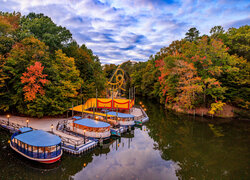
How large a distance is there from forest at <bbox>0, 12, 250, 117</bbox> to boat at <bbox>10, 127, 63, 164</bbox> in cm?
920

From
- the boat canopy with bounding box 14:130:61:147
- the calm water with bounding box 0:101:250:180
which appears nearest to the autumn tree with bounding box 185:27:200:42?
the calm water with bounding box 0:101:250:180

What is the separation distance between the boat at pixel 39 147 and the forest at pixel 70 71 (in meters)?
9.20

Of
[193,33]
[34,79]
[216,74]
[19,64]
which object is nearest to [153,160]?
[34,79]

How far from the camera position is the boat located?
48.9 feet

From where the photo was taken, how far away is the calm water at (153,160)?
14.2 m

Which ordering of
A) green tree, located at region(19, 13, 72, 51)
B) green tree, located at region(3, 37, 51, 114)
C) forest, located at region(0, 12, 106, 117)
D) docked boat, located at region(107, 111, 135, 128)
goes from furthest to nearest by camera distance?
green tree, located at region(19, 13, 72, 51) < docked boat, located at region(107, 111, 135, 128) < green tree, located at region(3, 37, 51, 114) < forest, located at region(0, 12, 106, 117)

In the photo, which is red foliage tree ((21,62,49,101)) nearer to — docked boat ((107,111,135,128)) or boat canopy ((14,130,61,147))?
boat canopy ((14,130,61,147))

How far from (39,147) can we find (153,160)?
12.6 meters

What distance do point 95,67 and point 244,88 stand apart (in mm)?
36195

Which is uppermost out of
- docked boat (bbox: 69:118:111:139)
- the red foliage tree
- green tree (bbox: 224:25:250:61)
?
green tree (bbox: 224:25:250:61)

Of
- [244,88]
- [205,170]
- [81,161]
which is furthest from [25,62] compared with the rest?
[244,88]

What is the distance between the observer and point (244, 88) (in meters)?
34.2

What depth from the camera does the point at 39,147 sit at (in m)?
15.6

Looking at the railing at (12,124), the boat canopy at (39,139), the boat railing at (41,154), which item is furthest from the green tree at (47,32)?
the boat railing at (41,154)
